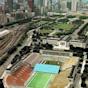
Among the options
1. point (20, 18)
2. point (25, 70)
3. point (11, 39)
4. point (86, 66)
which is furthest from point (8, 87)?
point (20, 18)

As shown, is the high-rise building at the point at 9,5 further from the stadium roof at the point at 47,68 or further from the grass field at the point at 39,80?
the grass field at the point at 39,80

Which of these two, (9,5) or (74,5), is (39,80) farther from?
(74,5)

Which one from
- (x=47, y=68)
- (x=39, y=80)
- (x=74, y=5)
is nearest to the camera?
(x=39, y=80)

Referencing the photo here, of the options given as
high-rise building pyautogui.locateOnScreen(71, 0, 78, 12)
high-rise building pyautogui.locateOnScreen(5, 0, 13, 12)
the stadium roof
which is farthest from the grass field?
high-rise building pyautogui.locateOnScreen(71, 0, 78, 12)

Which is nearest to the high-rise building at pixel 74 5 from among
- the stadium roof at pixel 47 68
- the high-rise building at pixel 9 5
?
the high-rise building at pixel 9 5

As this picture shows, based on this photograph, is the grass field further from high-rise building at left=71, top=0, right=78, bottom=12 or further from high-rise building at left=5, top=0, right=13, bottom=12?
high-rise building at left=71, top=0, right=78, bottom=12

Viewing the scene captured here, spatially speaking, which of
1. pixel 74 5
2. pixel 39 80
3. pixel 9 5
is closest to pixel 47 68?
pixel 39 80

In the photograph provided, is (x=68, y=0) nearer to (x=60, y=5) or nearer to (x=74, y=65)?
(x=60, y=5)
